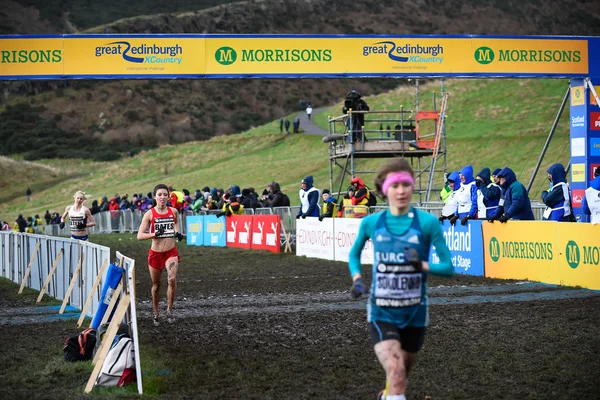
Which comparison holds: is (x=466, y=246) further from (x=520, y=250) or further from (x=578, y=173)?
(x=578, y=173)

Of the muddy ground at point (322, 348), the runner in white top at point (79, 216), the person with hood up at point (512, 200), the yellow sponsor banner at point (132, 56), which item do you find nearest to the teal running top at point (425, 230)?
the muddy ground at point (322, 348)

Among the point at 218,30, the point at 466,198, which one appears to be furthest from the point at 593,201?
the point at 218,30

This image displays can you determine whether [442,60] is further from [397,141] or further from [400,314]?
[400,314]

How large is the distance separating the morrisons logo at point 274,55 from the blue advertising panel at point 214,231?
28.4 feet

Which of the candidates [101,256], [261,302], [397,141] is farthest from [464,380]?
[397,141]

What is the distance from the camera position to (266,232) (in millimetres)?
29797

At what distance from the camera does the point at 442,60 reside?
26703 mm

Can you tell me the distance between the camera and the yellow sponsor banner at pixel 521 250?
17266mm

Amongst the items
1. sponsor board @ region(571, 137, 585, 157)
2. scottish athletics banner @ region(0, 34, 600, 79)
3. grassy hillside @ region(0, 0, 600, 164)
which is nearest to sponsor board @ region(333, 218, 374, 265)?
scottish athletics banner @ region(0, 34, 600, 79)

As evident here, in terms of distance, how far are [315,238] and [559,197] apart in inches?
383

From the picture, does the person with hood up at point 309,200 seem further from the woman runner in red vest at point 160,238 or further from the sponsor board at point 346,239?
the woman runner in red vest at point 160,238

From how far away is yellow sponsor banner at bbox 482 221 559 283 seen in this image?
17.3 metres

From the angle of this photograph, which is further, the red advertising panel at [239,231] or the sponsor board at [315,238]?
the red advertising panel at [239,231]

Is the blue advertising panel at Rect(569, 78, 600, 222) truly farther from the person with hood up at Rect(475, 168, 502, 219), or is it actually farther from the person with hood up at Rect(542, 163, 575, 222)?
the person with hood up at Rect(542, 163, 575, 222)
